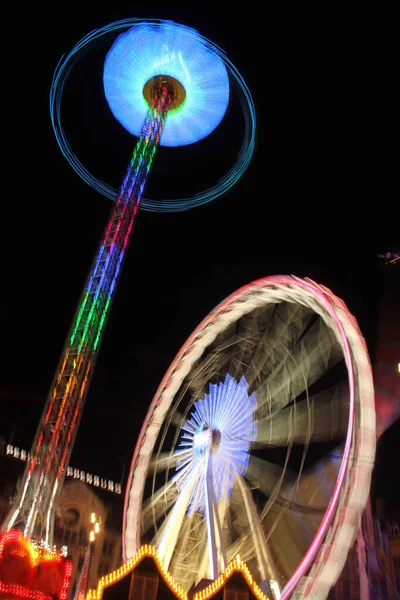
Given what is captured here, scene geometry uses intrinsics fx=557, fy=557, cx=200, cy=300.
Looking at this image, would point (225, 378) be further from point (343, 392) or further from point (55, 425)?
point (55, 425)

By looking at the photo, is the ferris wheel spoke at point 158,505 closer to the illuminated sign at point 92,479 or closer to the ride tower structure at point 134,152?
the ride tower structure at point 134,152

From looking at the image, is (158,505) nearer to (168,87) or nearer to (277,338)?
(277,338)

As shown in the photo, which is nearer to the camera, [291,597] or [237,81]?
[291,597]

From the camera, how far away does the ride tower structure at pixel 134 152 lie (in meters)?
14.7

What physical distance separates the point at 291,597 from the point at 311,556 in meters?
1.02

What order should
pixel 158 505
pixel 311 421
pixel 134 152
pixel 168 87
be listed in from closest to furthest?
1. pixel 311 421
2. pixel 158 505
3. pixel 134 152
4. pixel 168 87

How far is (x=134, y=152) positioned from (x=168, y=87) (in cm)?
361

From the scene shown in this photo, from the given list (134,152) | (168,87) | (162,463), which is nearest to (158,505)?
(162,463)

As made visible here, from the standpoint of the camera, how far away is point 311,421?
16.2 metres

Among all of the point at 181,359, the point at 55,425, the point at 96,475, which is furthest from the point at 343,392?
the point at 96,475

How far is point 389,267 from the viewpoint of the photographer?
84.9 ft

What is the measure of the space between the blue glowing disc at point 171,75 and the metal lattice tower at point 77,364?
0.90 meters

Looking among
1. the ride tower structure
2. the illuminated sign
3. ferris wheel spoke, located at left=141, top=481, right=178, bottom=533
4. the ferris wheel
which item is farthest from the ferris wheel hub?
the illuminated sign

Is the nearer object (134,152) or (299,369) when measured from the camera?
(299,369)
